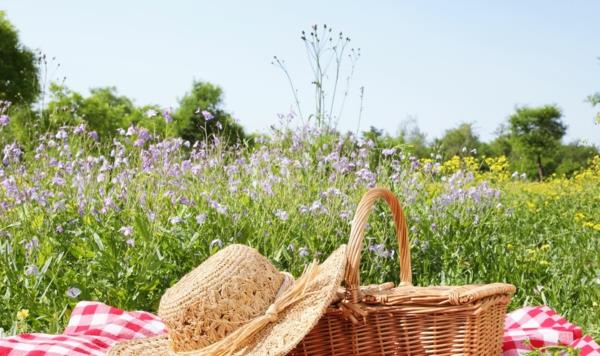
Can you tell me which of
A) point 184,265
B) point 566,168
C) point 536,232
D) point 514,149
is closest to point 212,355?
point 184,265

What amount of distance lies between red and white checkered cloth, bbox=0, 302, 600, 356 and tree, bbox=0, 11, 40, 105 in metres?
18.8

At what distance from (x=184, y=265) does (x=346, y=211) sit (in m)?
1.03

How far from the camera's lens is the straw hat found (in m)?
1.95

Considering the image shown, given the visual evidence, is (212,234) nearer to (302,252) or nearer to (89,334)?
(302,252)

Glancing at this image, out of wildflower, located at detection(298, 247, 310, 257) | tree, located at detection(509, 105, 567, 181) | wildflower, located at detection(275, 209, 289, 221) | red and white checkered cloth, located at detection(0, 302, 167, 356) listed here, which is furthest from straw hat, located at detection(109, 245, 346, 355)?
tree, located at detection(509, 105, 567, 181)

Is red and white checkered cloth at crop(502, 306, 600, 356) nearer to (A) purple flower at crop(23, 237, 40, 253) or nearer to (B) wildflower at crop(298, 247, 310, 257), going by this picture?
(B) wildflower at crop(298, 247, 310, 257)

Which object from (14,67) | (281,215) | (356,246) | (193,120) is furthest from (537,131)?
(356,246)

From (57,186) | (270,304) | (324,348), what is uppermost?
(57,186)

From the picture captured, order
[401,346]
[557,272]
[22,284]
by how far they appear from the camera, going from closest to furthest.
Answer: [401,346] < [22,284] < [557,272]

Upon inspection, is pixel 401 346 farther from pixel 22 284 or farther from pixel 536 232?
pixel 536 232

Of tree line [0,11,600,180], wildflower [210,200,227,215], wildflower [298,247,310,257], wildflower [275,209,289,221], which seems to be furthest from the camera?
tree line [0,11,600,180]

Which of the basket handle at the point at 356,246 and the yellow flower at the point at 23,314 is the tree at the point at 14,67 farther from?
the basket handle at the point at 356,246

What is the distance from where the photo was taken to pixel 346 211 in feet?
13.3

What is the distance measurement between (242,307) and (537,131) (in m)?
38.7
